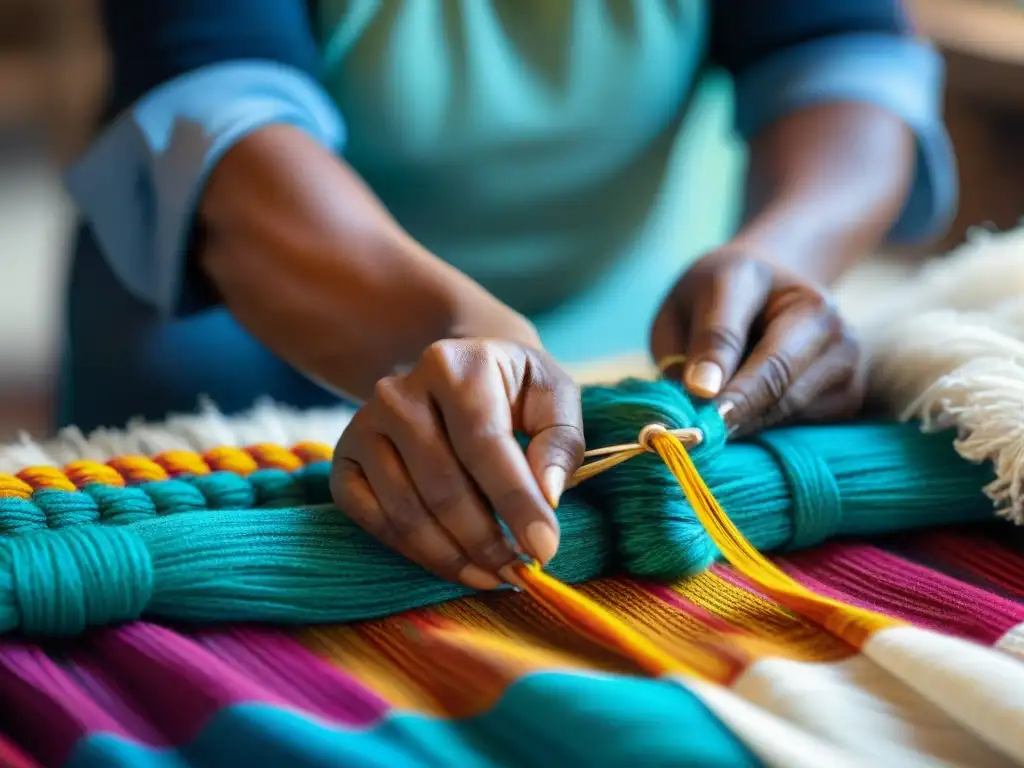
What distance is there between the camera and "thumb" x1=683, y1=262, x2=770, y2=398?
57cm

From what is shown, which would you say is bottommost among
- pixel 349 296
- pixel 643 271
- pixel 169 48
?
pixel 643 271

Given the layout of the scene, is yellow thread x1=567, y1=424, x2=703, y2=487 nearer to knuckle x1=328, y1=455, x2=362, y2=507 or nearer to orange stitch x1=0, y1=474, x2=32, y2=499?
knuckle x1=328, y1=455, x2=362, y2=507

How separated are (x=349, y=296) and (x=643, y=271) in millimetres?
409

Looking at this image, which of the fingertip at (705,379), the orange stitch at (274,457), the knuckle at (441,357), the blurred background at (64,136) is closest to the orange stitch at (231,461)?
the orange stitch at (274,457)

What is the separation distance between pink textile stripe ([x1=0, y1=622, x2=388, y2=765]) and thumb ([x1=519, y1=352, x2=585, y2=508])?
12cm

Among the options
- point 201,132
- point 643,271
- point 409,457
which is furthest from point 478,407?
point 643,271

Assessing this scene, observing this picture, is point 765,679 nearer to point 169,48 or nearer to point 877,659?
point 877,659

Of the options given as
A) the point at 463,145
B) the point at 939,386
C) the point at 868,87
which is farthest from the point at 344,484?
the point at 868,87

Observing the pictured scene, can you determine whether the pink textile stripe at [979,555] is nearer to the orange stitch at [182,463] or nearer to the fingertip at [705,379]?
the fingertip at [705,379]

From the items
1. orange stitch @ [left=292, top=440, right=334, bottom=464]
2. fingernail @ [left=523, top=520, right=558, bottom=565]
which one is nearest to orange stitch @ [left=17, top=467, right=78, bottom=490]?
orange stitch @ [left=292, top=440, right=334, bottom=464]

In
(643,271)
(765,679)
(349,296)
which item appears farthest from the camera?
(643,271)

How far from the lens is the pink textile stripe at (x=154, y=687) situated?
393mm

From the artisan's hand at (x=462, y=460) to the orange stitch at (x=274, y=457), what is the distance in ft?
0.25

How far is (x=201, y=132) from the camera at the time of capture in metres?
0.74
